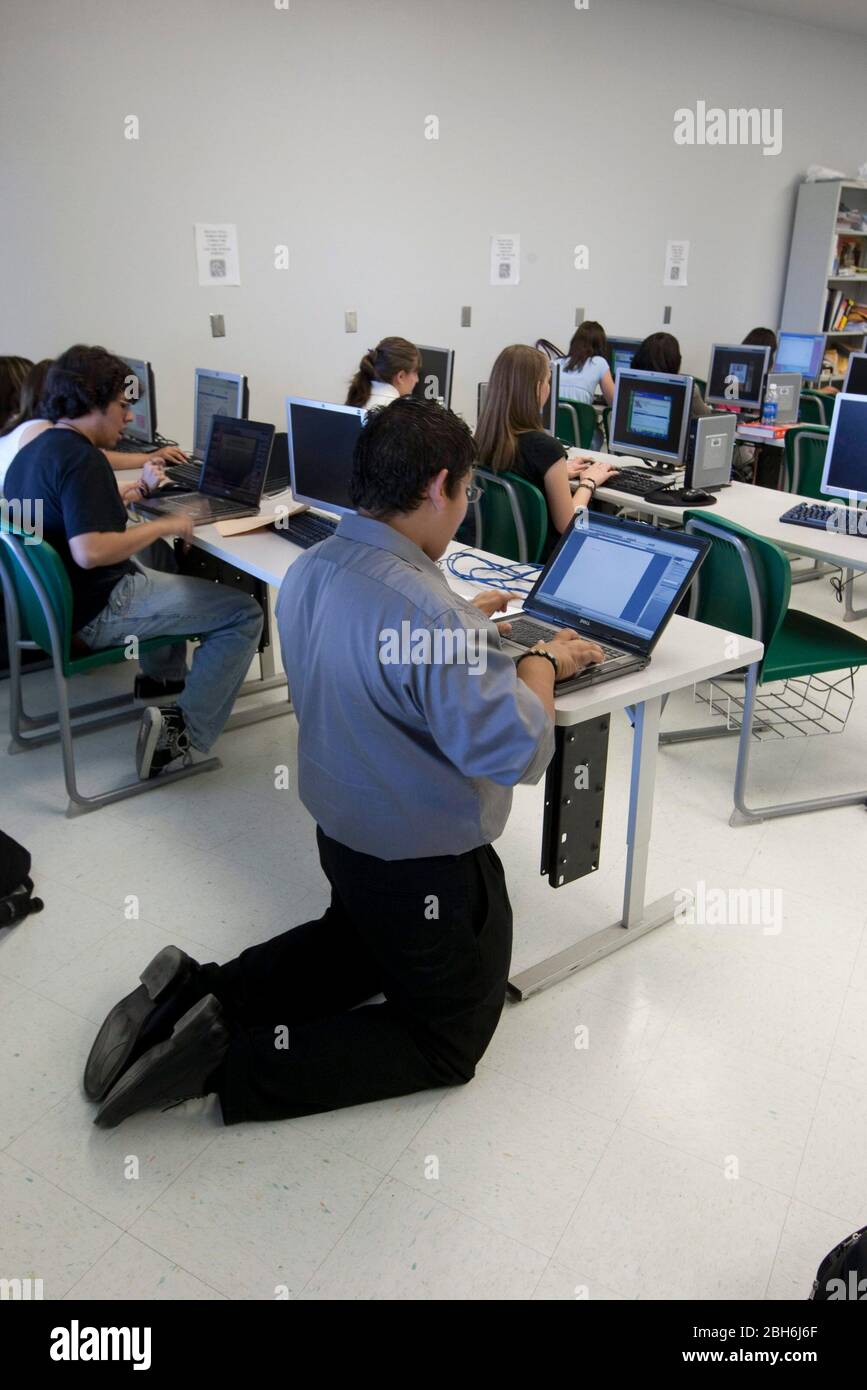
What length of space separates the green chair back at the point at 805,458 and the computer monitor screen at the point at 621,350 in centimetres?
196

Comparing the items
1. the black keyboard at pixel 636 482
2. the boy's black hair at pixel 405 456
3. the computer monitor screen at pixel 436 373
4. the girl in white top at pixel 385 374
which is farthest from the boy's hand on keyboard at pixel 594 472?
the boy's black hair at pixel 405 456

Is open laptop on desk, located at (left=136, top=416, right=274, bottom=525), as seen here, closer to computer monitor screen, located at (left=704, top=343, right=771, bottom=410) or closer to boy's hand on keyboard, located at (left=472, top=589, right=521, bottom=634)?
boy's hand on keyboard, located at (left=472, top=589, right=521, bottom=634)

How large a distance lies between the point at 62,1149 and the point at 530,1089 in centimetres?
86

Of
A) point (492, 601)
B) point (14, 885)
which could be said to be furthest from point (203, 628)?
point (492, 601)

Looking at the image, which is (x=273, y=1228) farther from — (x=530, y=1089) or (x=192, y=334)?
(x=192, y=334)

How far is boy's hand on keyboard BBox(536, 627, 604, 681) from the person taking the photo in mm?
1919

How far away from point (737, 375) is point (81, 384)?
14.1 ft

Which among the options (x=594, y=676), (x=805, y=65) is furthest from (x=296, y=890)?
(x=805, y=65)

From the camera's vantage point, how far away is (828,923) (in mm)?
2434

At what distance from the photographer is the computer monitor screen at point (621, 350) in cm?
639

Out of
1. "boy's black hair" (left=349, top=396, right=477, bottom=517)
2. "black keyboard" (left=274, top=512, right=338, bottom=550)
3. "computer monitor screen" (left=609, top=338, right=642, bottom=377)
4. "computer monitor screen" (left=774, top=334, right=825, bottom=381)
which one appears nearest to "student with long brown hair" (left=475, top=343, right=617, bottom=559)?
"black keyboard" (left=274, top=512, right=338, bottom=550)

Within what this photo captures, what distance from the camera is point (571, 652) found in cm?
195

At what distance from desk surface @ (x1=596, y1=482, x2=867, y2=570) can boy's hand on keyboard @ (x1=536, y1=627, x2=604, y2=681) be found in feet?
3.23
